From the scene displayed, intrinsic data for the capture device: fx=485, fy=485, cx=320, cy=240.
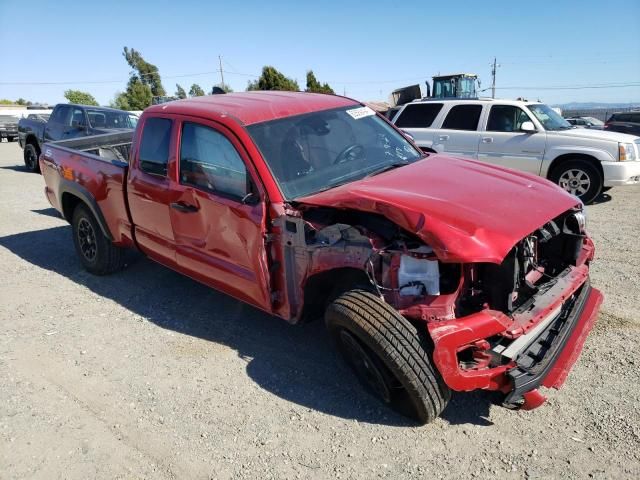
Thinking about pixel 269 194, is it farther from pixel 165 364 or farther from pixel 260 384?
pixel 165 364

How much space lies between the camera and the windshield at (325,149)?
11.3 ft

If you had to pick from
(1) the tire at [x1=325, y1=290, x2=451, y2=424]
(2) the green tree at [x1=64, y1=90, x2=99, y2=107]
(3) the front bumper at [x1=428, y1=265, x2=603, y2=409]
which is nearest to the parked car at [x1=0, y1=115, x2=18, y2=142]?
(1) the tire at [x1=325, y1=290, x2=451, y2=424]

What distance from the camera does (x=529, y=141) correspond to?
27.9 ft

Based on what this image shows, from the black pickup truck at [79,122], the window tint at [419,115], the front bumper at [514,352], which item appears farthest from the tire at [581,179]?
the black pickup truck at [79,122]

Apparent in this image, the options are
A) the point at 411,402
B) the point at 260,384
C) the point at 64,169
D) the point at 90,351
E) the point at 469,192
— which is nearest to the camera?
the point at 411,402

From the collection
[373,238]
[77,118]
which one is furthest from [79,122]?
[373,238]

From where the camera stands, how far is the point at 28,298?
4945 millimetres

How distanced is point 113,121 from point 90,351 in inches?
349

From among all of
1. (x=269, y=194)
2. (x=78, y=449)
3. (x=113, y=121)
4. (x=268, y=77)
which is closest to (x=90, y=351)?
(x=78, y=449)

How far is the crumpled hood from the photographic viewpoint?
251cm

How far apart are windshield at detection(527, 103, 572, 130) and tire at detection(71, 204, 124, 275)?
7317mm

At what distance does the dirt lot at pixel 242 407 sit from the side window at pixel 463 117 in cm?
490

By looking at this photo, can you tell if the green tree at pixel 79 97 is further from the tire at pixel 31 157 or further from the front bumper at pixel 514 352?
the front bumper at pixel 514 352

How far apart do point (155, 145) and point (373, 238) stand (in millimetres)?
2338
